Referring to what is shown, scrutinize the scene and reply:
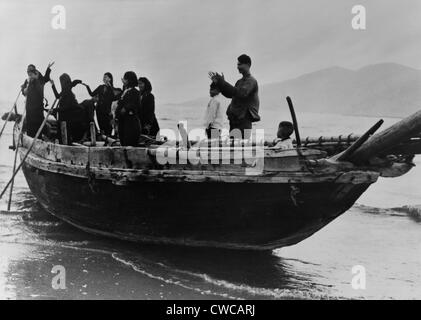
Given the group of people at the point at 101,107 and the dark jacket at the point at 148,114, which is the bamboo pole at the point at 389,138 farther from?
the dark jacket at the point at 148,114

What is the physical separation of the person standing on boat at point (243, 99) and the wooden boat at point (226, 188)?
3.35 feet

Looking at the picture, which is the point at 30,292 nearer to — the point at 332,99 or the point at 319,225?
the point at 319,225

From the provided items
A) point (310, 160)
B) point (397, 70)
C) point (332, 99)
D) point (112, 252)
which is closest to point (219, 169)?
point (310, 160)

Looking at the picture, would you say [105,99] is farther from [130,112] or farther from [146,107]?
[130,112]

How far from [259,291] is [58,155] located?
3.74 meters

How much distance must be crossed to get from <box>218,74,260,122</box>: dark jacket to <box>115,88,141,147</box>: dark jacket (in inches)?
51.1

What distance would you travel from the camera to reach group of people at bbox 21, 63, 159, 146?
24.5 ft

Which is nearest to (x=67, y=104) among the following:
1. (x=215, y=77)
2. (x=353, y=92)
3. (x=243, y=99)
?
(x=215, y=77)

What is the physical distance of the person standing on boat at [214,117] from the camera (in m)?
7.52

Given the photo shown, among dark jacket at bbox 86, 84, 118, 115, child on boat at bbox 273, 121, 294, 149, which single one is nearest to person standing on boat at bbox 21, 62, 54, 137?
dark jacket at bbox 86, 84, 118, 115

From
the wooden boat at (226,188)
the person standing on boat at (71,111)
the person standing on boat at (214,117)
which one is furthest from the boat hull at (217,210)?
the person standing on boat at (71,111)

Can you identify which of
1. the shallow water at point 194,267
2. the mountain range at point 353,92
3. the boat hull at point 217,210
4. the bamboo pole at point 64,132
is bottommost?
the shallow water at point 194,267

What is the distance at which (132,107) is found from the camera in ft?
24.4

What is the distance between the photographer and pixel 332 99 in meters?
62.9
